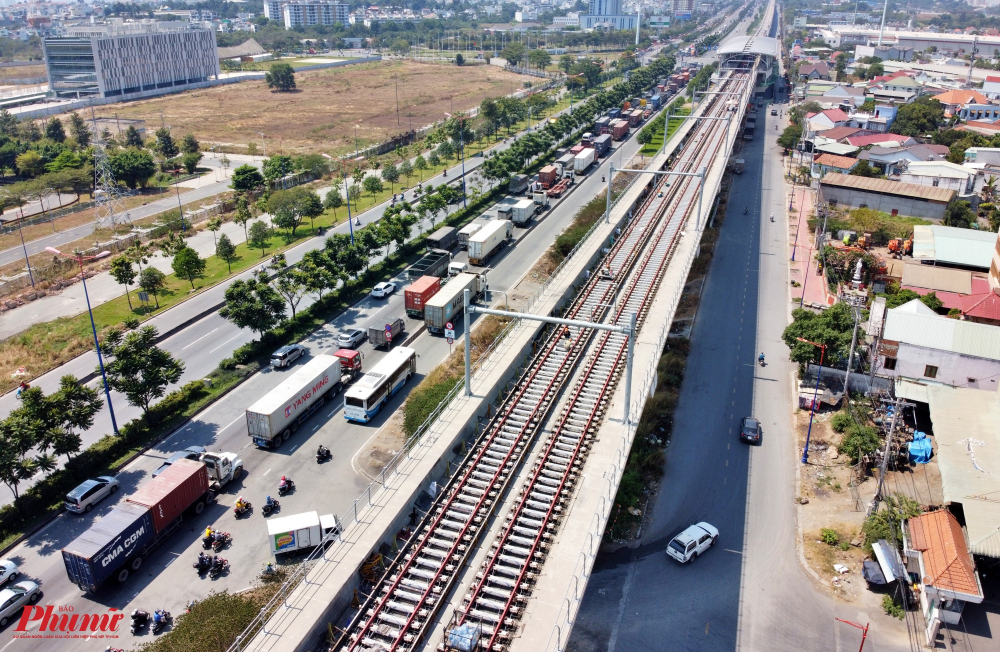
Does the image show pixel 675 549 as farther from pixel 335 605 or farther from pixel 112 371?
pixel 112 371

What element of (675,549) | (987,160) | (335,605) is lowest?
(675,549)

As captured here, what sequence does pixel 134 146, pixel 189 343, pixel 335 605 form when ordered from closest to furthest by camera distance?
pixel 335 605 → pixel 189 343 → pixel 134 146

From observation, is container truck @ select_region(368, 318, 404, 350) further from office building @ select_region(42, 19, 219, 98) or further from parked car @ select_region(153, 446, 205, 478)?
office building @ select_region(42, 19, 219, 98)

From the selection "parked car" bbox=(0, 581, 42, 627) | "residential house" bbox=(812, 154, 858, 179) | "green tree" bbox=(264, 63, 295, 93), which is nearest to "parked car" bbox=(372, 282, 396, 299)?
"parked car" bbox=(0, 581, 42, 627)

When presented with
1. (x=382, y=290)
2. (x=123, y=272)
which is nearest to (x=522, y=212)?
(x=382, y=290)

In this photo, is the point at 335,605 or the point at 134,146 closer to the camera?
the point at 335,605

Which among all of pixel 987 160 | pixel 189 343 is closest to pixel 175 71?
pixel 189 343
